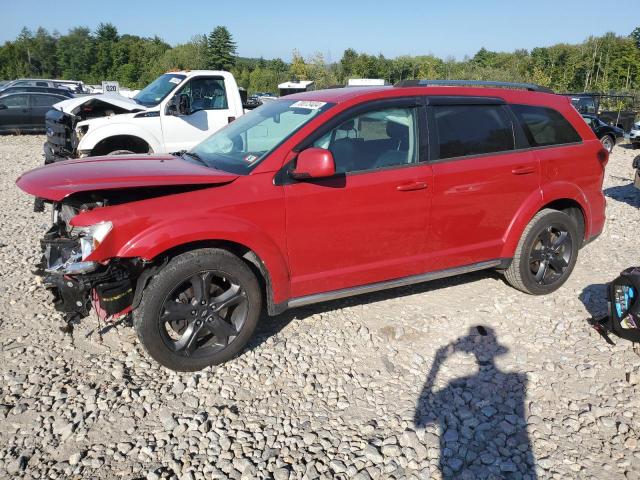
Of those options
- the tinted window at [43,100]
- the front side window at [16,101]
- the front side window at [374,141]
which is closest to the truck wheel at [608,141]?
the front side window at [374,141]

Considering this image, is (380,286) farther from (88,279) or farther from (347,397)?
(88,279)

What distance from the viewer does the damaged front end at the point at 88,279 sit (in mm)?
3199

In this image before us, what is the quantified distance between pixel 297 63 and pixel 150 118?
127 feet

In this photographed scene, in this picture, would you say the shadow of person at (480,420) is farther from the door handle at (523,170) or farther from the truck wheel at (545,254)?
the door handle at (523,170)

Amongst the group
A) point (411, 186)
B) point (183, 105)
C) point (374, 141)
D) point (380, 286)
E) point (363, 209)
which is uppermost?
point (183, 105)

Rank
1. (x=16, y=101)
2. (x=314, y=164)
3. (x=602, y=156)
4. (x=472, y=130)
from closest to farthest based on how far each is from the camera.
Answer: (x=314, y=164)
(x=472, y=130)
(x=602, y=156)
(x=16, y=101)

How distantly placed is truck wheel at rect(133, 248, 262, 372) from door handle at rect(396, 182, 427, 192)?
128 centimetres

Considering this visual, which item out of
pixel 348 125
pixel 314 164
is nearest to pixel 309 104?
pixel 348 125

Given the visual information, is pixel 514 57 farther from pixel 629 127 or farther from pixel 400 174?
pixel 400 174

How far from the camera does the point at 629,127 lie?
18.6 metres

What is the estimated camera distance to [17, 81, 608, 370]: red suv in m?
3.29

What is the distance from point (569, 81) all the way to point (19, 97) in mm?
34250

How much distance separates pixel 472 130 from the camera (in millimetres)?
4301

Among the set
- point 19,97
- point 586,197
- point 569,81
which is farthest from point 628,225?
point 569,81
